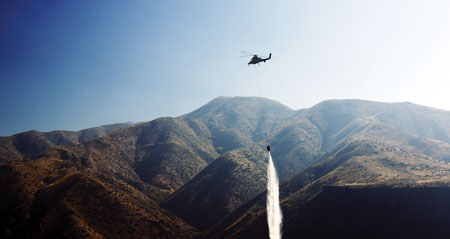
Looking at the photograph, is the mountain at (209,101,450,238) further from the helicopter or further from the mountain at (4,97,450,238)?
the helicopter

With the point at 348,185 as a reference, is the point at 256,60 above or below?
above

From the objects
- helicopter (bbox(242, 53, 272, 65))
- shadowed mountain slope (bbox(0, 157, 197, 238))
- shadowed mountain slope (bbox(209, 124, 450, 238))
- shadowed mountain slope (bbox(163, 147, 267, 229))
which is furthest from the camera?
shadowed mountain slope (bbox(163, 147, 267, 229))

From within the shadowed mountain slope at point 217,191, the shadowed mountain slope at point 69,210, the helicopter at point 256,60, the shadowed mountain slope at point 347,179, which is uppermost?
the helicopter at point 256,60

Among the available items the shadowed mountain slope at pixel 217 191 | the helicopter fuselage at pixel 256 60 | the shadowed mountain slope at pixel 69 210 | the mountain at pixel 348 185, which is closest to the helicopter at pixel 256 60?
the helicopter fuselage at pixel 256 60

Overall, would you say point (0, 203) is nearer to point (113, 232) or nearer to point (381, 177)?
point (113, 232)

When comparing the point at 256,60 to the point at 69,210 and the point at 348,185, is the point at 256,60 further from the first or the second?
the point at 69,210

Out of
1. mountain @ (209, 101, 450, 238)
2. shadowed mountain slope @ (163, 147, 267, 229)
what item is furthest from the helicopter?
shadowed mountain slope @ (163, 147, 267, 229)

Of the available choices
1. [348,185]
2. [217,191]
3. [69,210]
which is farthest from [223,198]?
[69,210]

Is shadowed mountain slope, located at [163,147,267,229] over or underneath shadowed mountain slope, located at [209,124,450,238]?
underneath

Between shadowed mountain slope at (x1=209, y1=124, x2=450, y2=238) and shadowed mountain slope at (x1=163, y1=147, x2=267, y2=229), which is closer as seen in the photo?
shadowed mountain slope at (x1=209, y1=124, x2=450, y2=238)

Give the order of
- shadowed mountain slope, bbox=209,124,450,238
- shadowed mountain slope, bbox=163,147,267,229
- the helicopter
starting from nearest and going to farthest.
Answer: the helicopter < shadowed mountain slope, bbox=209,124,450,238 < shadowed mountain slope, bbox=163,147,267,229

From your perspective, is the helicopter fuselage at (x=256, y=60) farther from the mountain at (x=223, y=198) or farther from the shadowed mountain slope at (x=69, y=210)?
the shadowed mountain slope at (x=69, y=210)

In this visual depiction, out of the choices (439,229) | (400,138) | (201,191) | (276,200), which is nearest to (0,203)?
(201,191)
